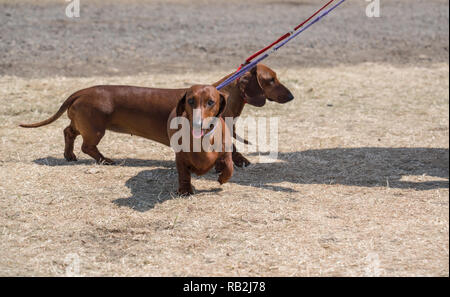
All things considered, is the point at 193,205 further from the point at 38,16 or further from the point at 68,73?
the point at 38,16

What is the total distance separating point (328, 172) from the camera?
220 inches

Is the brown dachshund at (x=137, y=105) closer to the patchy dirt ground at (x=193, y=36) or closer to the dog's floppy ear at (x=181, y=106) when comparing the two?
the dog's floppy ear at (x=181, y=106)

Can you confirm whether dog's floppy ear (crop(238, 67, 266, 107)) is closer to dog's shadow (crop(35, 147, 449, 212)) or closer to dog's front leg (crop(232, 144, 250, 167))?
dog's front leg (crop(232, 144, 250, 167))

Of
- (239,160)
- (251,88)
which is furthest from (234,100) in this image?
(239,160)

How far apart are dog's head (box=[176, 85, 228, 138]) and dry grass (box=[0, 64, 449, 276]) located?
64cm

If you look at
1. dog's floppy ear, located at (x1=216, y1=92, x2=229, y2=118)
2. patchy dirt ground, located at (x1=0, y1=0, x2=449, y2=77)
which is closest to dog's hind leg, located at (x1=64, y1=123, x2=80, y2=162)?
dog's floppy ear, located at (x1=216, y1=92, x2=229, y2=118)

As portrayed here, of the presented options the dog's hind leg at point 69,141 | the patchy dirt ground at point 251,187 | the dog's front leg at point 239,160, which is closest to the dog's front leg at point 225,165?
the patchy dirt ground at point 251,187

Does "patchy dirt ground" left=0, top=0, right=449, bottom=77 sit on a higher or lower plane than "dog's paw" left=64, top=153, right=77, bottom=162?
higher

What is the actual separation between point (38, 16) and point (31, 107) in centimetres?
580

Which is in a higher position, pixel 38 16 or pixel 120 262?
pixel 38 16

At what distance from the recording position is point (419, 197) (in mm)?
4871

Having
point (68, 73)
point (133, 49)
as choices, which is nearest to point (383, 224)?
point (68, 73)

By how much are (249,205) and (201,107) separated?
0.84 m

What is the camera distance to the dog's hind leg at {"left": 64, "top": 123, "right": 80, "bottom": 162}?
559 centimetres
